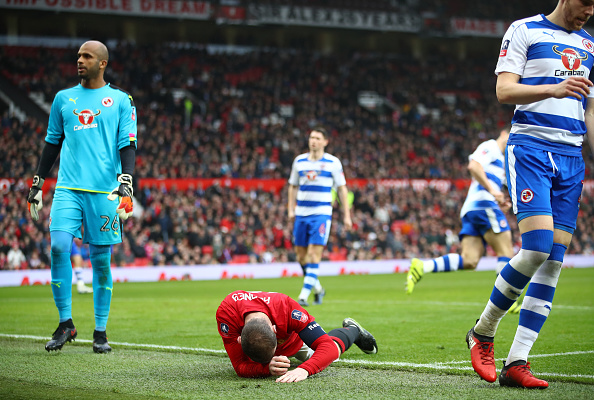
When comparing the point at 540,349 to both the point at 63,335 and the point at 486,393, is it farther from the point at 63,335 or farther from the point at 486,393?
the point at 63,335

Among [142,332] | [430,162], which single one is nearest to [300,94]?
[430,162]

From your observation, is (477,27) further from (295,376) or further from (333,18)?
(295,376)

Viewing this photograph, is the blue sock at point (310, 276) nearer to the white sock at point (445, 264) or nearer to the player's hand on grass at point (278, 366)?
the white sock at point (445, 264)

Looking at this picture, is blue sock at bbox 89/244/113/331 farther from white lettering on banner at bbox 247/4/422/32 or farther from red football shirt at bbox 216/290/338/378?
white lettering on banner at bbox 247/4/422/32

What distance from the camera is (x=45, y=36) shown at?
34594 mm

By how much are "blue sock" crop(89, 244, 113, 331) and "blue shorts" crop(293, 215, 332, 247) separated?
4684 millimetres

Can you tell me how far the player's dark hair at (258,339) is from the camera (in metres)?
4.50

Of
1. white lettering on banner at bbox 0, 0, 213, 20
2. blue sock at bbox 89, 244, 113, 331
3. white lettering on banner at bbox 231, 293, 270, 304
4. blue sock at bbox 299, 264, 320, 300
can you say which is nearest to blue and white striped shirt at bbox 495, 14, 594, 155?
white lettering on banner at bbox 231, 293, 270, 304

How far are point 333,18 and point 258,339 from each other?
32254mm

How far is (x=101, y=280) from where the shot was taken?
21.5 ft

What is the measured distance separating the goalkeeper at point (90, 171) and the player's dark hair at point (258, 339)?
212cm

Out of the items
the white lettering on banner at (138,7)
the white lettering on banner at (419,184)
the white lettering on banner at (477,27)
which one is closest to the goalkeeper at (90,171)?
the white lettering on banner at (419,184)

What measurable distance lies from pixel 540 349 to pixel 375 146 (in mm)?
27030

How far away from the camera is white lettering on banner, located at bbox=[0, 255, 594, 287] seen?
17.9 meters
